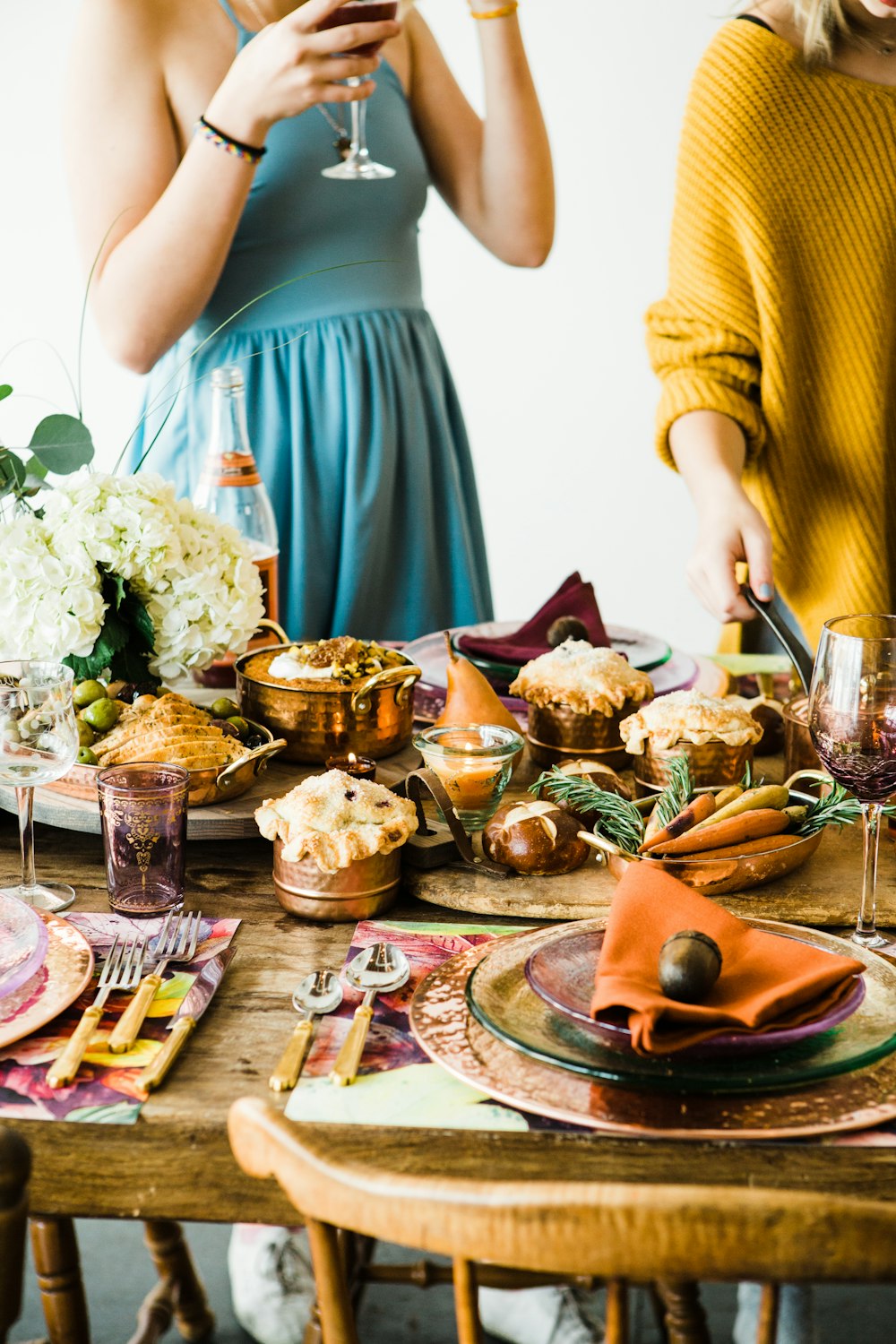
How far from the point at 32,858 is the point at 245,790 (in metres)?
0.21

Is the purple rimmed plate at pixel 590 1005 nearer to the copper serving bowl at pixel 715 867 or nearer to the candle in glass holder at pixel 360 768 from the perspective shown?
the copper serving bowl at pixel 715 867

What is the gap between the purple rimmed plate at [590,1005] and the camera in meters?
0.74

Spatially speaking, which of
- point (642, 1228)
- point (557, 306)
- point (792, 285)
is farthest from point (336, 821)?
point (557, 306)

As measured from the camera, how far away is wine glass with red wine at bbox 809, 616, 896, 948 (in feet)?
3.07

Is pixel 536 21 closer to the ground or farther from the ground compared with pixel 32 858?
farther from the ground

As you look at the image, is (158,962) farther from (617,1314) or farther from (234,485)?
(234,485)

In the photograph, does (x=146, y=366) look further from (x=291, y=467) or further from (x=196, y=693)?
(x=196, y=693)

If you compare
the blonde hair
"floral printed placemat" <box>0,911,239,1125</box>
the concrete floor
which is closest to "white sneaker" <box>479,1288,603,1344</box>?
the concrete floor

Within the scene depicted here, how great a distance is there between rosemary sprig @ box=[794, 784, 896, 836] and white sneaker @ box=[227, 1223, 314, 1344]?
900 millimetres

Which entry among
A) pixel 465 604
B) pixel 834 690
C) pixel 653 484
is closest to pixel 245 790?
pixel 834 690

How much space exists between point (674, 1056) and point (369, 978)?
0.76 feet

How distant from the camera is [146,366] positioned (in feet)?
5.65

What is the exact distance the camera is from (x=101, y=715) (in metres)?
1.17

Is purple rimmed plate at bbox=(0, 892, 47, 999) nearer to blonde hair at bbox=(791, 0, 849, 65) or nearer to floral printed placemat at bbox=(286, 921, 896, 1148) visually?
floral printed placemat at bbox=(286, 921, 896, 1148)
